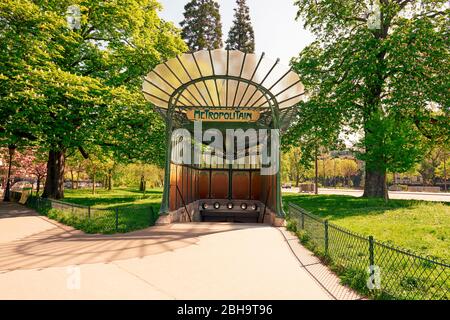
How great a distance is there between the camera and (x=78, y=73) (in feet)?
59.7

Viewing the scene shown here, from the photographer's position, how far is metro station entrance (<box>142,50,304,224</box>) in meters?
11.6

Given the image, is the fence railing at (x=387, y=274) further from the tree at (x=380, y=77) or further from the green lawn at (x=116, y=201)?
the tree at (x=380, y=77)

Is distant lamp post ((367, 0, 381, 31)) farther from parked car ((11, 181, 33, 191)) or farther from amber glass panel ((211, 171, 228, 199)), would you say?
parked car ((11, 181, 33, 191))

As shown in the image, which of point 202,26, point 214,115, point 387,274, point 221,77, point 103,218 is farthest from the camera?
point 202,26

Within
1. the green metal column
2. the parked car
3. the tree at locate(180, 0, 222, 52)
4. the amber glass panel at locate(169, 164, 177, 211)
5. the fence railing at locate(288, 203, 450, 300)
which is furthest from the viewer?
the tree at locate(180, 0, 222, 52)

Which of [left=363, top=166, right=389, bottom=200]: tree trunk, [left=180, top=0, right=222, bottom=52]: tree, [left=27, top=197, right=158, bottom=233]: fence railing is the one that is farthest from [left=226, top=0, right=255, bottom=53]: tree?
[left=27, top=197, right=158, bottom=233]: fence railing

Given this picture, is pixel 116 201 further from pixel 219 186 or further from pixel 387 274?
pixel 387 274

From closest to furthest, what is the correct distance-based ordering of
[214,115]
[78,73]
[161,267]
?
[161,267] < [214,115] < [78,73]

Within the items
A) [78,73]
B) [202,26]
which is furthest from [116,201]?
[202,26]

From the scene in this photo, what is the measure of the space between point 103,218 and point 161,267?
6135 millimetres

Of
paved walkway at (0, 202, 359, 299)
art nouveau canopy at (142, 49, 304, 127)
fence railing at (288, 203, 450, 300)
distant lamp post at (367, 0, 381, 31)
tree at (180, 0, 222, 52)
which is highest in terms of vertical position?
tree at (180, 0, 222, 52)

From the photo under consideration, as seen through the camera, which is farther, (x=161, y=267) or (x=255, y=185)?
(x=255, y=185)

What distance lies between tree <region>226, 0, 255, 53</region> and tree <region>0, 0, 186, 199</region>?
27.7 metres
